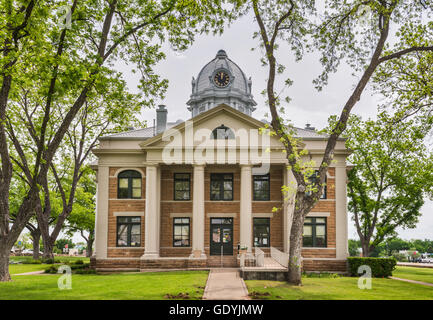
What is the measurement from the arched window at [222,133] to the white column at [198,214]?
2.26 metres

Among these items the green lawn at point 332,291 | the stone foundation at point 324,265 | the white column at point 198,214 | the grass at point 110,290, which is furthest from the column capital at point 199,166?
the grass at point 110,290

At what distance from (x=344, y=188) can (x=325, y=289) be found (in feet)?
37.4

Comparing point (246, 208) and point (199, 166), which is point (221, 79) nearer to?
point (199, 166)

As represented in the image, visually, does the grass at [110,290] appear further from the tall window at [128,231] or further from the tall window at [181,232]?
the tall window at [181,232]

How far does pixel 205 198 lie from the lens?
94.3 ft

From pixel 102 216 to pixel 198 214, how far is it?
248 inches

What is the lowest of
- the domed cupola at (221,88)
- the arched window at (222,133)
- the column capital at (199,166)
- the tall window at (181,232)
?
the tall window at (181,232)

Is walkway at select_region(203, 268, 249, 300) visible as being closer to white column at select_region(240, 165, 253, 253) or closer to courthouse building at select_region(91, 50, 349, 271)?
white column at select_region(240, 165, 253, 253)

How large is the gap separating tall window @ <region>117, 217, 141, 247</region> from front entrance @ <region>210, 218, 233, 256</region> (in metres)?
4.89

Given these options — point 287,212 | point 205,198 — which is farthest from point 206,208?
point 287,212

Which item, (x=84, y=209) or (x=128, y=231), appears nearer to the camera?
(x=128, y=231)

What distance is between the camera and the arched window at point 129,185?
28016 mm
